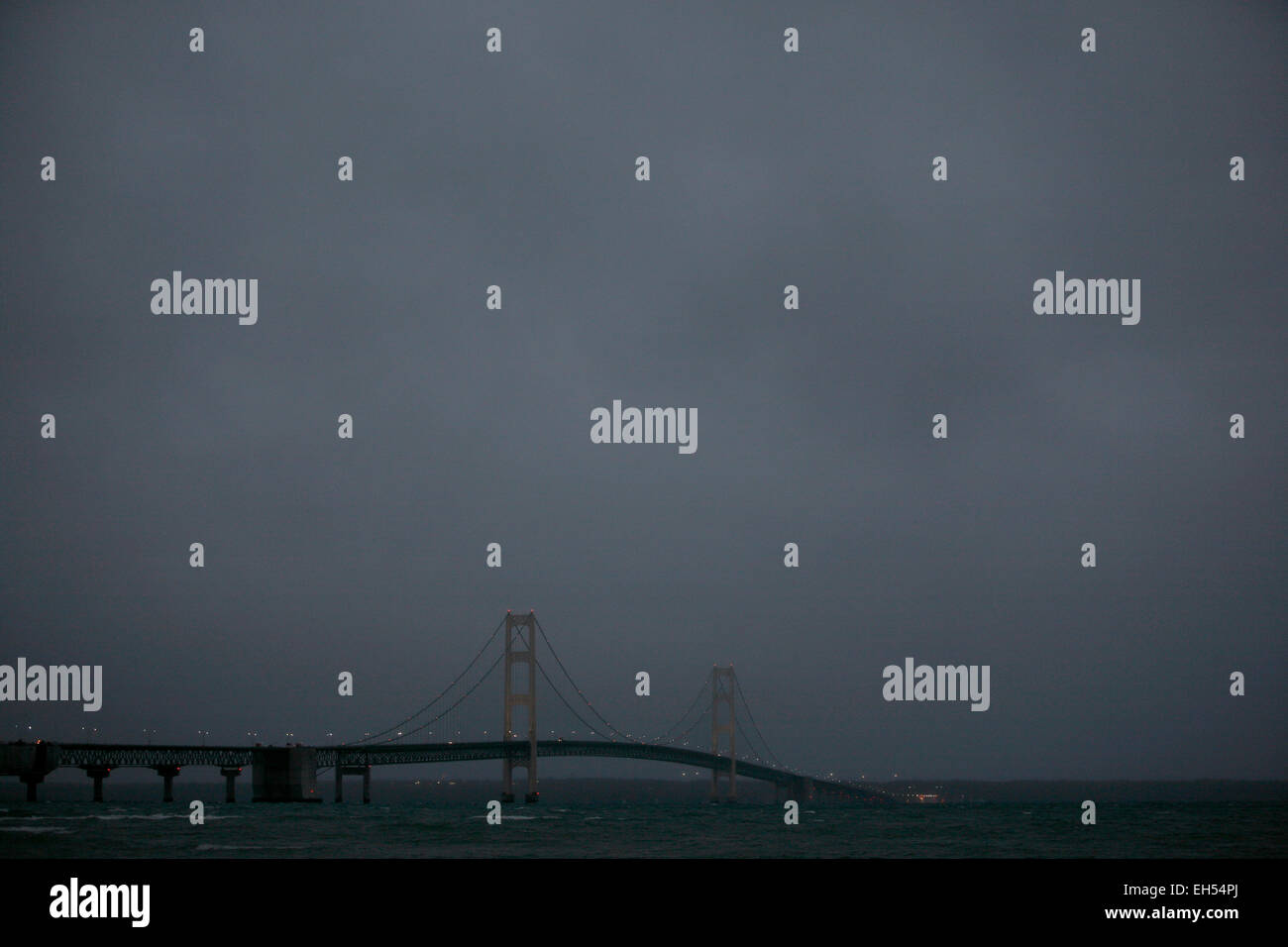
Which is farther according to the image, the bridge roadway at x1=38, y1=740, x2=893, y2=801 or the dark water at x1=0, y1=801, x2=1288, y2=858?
the bridge roadway at x1=38, y1=740, x2=893, y2=801

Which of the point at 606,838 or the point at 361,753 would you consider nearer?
the point at 606,838

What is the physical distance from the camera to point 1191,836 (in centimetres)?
7244

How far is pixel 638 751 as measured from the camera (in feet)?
398

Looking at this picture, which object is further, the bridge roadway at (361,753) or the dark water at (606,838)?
the bridge roadway at (361,753)
